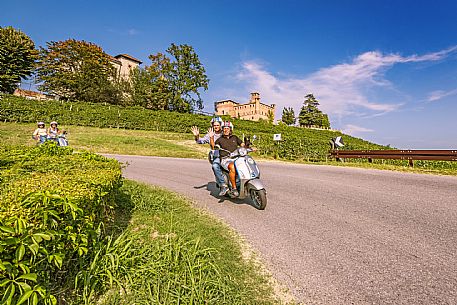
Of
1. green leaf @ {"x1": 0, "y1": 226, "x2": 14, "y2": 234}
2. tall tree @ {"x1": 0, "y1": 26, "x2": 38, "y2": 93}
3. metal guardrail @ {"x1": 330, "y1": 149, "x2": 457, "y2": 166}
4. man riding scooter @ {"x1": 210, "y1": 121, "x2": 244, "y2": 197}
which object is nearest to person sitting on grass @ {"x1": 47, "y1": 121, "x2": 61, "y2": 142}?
man riding scooter @ {"x1": 210, "y1": 121, "x2": 244, "y2": 197}

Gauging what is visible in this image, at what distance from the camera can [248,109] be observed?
95875 mm

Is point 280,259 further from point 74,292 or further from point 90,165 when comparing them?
point 90,165

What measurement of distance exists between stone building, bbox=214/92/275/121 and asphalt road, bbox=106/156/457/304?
85198 millimetres

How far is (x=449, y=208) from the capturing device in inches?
203

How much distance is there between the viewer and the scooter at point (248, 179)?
17.0ft

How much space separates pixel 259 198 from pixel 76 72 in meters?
50.7

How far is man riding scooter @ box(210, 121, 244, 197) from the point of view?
555 cm

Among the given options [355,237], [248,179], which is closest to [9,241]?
[355,237]

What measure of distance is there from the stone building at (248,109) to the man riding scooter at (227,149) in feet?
280

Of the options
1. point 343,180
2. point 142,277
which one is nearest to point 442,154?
point 343,180

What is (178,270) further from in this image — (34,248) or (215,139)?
(215,139)

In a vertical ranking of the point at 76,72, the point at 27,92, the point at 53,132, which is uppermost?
the point at 76,72

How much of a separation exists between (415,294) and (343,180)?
6.14 m

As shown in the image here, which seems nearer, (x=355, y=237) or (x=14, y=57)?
(x=355, y=237)
